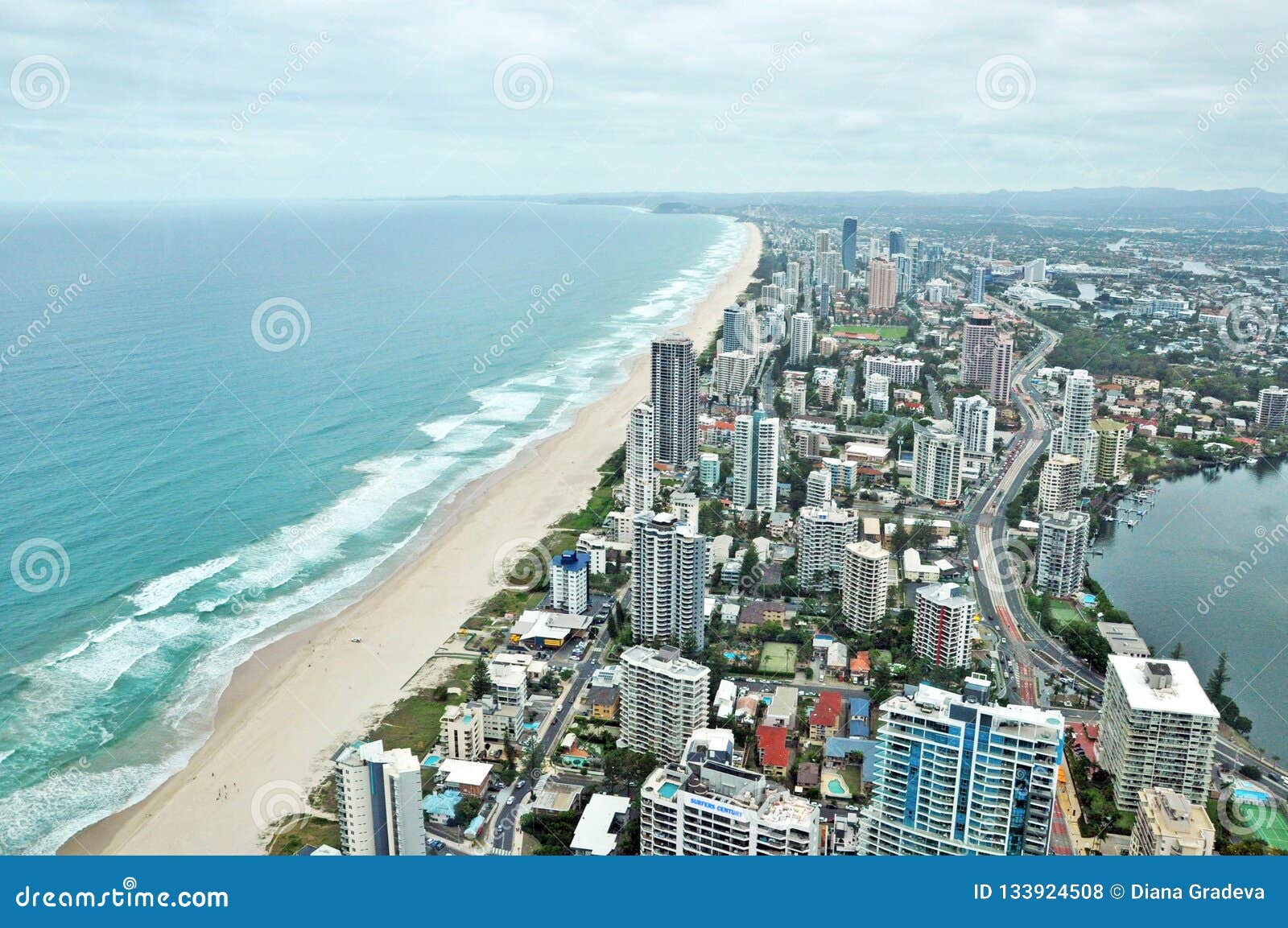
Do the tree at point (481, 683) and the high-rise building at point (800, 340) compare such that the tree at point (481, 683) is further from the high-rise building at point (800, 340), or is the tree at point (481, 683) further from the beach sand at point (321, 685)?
the high-rise building at point (800, 340)

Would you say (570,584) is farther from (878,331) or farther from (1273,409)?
(878,331)

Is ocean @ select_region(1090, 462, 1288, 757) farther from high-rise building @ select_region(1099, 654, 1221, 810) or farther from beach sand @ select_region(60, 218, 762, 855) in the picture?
beach sand @ select_region(60, 218, 762, 855)

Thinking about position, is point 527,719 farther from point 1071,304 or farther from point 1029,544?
point 1071,304

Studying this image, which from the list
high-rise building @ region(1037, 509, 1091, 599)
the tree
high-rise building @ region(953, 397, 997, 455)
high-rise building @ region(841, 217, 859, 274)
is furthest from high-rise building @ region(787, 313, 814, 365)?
the tree

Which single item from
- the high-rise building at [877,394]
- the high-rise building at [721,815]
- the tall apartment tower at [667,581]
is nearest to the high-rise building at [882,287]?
the high-rise building at [877,394]

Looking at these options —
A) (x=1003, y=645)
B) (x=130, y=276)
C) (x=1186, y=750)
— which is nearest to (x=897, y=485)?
(x=1003, y=645)

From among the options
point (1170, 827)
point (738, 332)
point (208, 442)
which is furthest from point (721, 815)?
point (738, 332)
